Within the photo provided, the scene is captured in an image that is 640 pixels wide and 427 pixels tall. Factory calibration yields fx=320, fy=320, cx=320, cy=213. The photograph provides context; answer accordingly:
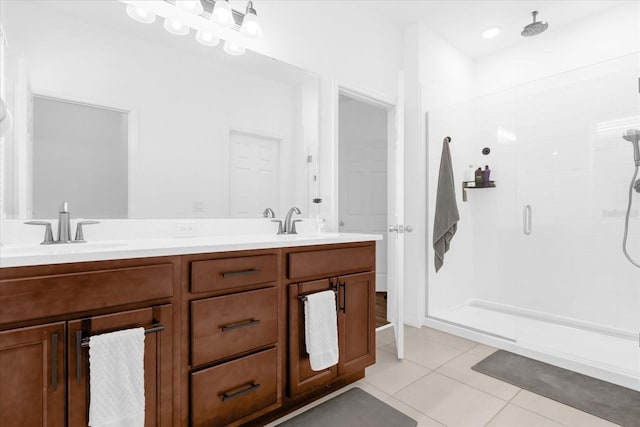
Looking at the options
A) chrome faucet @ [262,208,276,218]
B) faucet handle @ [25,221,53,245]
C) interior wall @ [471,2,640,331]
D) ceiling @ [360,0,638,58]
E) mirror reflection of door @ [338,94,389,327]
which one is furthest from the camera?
mirror reflection of door @ [338,94,389,327]

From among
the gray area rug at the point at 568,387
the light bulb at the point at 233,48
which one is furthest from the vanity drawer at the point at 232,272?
the gray area rug at the point at 568,387

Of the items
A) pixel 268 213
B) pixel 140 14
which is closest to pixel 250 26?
pixel 140 14

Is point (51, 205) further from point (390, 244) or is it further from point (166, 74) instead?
point (390, 244)

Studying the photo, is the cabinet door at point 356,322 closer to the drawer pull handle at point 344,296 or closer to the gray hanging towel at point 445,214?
the drawer pull handle at point 344,296

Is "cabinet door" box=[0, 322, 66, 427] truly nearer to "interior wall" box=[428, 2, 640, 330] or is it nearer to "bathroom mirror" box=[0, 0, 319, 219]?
"bathroom mirror" box=[0, 0, 319, 219]

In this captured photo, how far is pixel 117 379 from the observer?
3.35 feet

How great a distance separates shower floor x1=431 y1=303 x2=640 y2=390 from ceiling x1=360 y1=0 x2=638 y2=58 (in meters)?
2.68

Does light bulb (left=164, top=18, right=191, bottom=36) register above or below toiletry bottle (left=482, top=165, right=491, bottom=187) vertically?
above

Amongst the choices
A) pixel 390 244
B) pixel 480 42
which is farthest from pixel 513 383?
pixel 480 42

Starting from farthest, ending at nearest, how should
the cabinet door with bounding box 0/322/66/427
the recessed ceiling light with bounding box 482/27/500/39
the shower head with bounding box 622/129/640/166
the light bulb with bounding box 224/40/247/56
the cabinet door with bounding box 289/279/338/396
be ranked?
the recessed ceiling light with bounding box 482/27/500/39
the shower head with bounding box 622/129/640/166
the light bulb with bounding box 224/40/247/56
the cabinet door with bounding box 289/279/338/396
the cabinet door with bounding box 0/322/66/427

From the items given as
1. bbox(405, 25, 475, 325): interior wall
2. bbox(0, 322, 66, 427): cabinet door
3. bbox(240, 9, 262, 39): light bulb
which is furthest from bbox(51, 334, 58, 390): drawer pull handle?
bbox(405, 25, 475, 325): interior wall

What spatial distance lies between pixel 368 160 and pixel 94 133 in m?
3.20

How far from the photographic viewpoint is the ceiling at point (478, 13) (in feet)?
8.68

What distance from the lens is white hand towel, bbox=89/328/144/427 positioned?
99 centimetres
